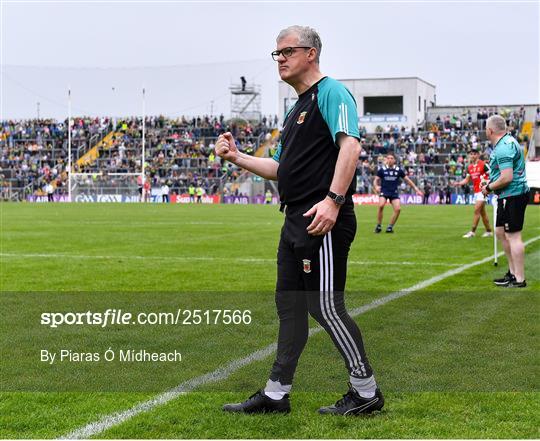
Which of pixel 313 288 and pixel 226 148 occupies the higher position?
pixel 226 148

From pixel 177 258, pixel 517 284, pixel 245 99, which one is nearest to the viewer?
pixel 517 284

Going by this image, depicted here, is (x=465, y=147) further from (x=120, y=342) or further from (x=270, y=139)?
(x=120, y=342)

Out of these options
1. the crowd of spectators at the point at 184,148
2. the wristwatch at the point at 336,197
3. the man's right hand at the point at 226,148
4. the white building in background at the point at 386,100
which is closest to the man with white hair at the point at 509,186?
the man's right hand at the point at 226,148

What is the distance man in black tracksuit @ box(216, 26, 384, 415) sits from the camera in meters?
4.81

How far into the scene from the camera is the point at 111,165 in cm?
6575

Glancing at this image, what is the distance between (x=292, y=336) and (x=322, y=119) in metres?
1.33

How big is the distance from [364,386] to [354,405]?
5.2 inches

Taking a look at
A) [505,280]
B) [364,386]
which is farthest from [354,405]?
[505,280]

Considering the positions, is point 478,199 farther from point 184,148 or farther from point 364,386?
point 184,148

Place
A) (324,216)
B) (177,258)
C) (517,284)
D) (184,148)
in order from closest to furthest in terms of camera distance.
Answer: (324,216) < (517,284) < (177,258) < (184,148)

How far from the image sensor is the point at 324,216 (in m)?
Result: 4.71

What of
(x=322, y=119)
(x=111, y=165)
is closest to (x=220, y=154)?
(x=322, y=119)

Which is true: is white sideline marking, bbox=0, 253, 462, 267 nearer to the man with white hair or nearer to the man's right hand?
the man with white hair

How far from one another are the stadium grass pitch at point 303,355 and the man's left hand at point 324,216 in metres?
1.09
